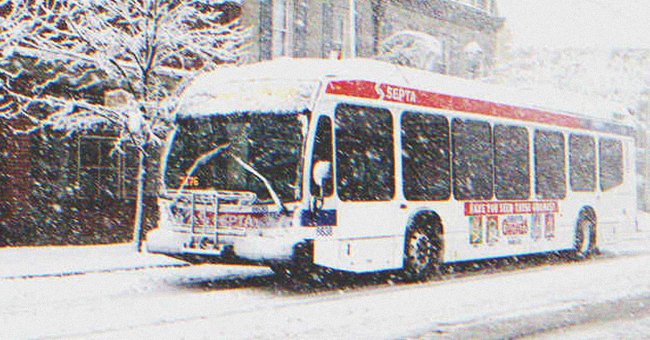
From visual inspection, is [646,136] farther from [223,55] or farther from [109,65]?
[109,65]

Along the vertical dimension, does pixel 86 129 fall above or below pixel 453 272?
above

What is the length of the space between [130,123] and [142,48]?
74.2 inches

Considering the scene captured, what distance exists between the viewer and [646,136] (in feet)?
140

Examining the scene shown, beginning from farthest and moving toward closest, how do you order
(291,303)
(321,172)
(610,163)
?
(610,163) → (321,172) → (291,303)

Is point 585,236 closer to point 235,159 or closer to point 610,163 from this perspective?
point 610,163

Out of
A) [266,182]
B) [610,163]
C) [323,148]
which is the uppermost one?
[610,163]

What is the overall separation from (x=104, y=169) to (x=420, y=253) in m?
9.27

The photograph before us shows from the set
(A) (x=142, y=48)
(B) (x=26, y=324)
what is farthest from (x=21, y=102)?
(B) (x=26, y=324)

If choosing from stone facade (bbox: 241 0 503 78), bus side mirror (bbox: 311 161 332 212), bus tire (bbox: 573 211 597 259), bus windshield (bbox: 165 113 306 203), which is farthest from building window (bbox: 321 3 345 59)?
bus side mirror (bbox: 311 161 332 212)

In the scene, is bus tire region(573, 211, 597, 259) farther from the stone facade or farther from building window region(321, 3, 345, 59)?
building window region(321, 3, 345, 59)

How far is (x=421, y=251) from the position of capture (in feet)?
42.5

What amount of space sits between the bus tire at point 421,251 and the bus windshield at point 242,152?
236 cm

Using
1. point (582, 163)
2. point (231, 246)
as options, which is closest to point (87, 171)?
point (231, 246)

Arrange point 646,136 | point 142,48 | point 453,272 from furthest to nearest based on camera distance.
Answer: point 646,136, point 142,48, point 453,272
